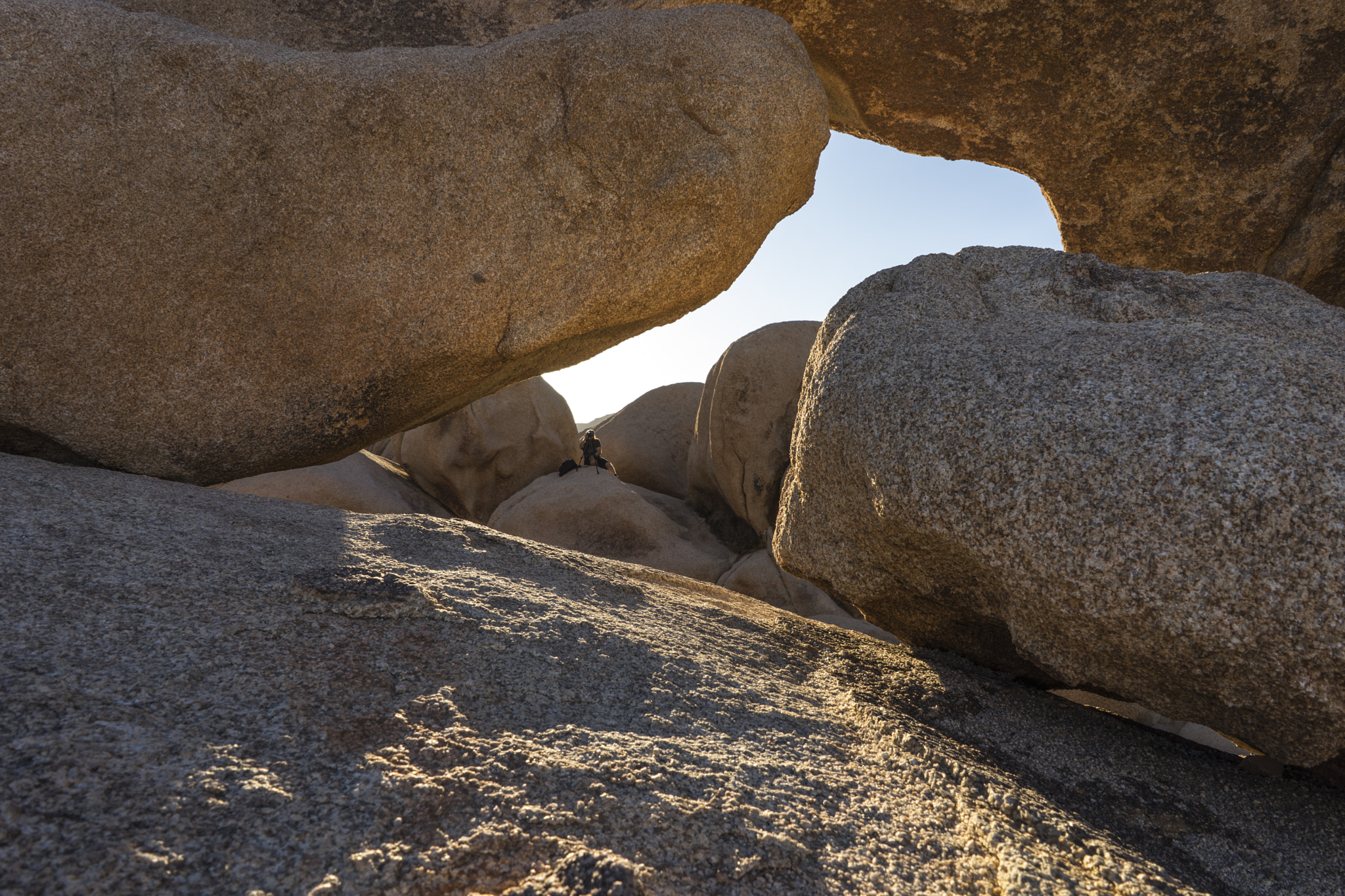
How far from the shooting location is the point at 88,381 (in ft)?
10.2

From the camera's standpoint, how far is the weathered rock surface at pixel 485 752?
1.17 m

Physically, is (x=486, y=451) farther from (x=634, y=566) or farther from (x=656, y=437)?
(x=634, y=566)

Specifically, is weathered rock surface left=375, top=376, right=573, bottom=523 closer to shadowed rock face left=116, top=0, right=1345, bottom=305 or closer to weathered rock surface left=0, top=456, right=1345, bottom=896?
shadowed rock face left=116, top=0, right=1345, bottom=305

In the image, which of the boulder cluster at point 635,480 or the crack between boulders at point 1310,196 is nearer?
the crack between boulders at point 1310,196

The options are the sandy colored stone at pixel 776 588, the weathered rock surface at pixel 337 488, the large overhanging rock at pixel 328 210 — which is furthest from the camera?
the weathered rock surface at pixel 337 488

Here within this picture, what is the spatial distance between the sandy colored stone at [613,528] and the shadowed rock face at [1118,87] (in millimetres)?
3534

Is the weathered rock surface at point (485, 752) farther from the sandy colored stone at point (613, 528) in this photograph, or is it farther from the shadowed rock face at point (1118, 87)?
the sandy colored stone at point (613, 528)

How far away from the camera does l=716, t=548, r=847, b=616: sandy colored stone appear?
5.88 m

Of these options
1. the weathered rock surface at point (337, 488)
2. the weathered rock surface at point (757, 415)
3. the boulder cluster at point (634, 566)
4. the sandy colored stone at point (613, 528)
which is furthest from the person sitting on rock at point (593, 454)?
the boulder cluster at point (634, 566)

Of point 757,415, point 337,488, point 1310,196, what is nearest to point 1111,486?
point 1310,196

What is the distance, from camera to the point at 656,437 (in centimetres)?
834

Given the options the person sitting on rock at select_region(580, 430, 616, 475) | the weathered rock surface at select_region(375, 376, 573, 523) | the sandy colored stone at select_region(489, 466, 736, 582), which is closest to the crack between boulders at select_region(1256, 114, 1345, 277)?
the sandy colored stone at select_region(489, 466, 736, 582)

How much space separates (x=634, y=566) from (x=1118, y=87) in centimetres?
332

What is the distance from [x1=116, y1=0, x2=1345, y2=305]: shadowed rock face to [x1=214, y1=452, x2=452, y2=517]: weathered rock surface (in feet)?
12.2
